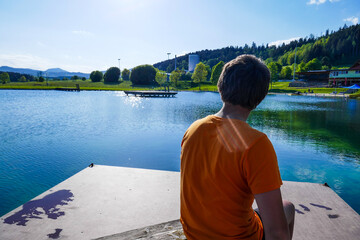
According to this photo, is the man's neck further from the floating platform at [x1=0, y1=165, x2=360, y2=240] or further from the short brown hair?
the floating platform at [x1=0, y1=165, x2=360, y2=240]

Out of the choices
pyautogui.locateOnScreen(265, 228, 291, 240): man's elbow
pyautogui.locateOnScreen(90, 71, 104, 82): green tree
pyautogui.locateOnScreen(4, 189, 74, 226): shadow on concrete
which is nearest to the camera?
pyautogui.locateOnScreen(265, 228, 291, 240): man's elbow

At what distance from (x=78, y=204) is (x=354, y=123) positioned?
66.4ft

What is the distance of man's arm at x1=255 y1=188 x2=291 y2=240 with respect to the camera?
1206 millimetres

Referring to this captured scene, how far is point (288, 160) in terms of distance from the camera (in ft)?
29.9

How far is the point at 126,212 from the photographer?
3.70 m

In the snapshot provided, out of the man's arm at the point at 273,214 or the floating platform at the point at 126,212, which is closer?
the man's arm at the point at 273,214

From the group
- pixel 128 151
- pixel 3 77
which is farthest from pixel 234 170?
pixel 3 77

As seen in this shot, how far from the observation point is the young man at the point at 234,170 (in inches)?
46.4

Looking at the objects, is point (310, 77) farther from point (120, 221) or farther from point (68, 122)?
point (120, 221)

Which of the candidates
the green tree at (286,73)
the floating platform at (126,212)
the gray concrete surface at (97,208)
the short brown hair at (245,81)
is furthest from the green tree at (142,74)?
the short brown hair at (245,81)

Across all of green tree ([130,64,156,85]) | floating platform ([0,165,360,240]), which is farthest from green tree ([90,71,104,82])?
floating platform ([0,165,360,240])

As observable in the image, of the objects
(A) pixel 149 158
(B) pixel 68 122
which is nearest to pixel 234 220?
(A) pixel 149 158

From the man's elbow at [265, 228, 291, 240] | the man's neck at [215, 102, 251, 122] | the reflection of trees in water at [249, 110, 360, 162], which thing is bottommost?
the reflection of trees in water at [249, 110, 360, 162]

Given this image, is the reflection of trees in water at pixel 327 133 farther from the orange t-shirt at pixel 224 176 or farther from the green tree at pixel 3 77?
the green tree at pixel 3 77
